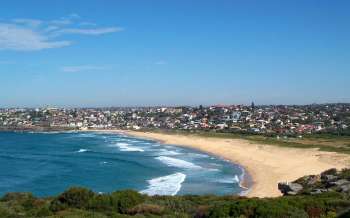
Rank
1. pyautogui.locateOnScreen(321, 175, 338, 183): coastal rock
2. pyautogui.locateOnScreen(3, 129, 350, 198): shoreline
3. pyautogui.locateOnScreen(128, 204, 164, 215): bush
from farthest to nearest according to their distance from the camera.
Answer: pyautogui.locateOnScreen(3, 129, 350, 198): shoreline
pyautogui.locateOnScreen(321, 175, 338, 183): coastal rock
pyautogui.locateOnScreen(128, 204, 164, 215): bush

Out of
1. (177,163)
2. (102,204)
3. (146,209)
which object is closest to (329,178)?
(146,209)

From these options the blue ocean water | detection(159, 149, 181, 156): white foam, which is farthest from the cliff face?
detection(159, 149, 181, 156): white foam

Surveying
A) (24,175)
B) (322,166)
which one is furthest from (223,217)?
(24,175)

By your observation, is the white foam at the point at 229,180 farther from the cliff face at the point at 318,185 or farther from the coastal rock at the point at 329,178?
the coastal rock at the point at 329,178

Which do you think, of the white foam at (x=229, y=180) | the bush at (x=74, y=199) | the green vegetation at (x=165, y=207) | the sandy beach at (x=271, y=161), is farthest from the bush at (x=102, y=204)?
the white foam at (x=229, y=180)

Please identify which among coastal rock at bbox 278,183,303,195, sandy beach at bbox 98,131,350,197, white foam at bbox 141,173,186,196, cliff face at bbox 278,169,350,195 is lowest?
white foam at bbox 141,173,186,196

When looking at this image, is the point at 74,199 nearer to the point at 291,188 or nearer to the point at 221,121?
the point at 291,188

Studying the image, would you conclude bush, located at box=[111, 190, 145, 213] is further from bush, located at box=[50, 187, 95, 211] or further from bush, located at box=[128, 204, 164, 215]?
bush, located at box=[50, 187, 95, 211]

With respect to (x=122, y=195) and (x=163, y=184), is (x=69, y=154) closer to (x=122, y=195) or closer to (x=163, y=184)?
(x=163, y=184)
